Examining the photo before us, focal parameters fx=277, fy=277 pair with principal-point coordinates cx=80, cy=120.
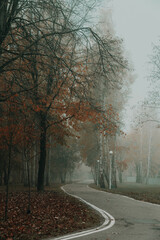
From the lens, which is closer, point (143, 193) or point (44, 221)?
point (44, 221)

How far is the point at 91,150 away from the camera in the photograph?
3675cm

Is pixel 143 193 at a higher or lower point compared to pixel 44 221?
lower

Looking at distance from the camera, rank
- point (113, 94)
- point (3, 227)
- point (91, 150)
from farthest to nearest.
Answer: point (91, 150), point (113, 94), point (3, 227)

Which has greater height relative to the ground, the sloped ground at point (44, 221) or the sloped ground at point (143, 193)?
the sloped ground at point (44, 221)

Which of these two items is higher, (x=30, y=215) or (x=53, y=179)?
(x=30, y=215)

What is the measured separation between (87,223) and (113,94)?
23444 mm

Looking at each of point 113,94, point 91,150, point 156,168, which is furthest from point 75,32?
point 156,168

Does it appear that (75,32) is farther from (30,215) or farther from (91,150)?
(91,150)

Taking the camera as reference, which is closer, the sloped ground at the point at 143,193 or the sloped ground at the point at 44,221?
the sloped ground at the point at 44,221

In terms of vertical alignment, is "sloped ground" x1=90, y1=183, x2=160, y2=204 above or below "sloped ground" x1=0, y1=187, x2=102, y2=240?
below

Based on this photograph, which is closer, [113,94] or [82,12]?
[82,12]

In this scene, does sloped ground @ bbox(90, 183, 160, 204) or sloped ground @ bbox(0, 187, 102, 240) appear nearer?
sloped ground @ bbox(0, 187, 102, 240)

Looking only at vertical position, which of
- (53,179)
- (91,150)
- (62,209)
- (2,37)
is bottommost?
(53,179)

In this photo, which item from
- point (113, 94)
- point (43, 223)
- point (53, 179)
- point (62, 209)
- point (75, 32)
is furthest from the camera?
point (53, 179)
